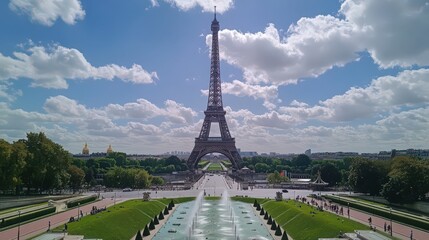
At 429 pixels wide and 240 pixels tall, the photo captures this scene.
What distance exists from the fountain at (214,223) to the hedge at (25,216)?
12.4m

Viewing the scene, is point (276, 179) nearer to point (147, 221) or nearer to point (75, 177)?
point (75, 177)

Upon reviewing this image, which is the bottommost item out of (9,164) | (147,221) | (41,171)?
(147,221)

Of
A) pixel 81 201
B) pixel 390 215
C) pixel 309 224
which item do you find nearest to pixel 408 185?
pixel 390 215

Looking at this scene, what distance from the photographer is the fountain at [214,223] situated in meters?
37.2

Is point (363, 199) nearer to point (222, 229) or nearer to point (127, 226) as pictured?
point (222, 229)

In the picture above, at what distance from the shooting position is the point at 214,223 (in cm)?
4328

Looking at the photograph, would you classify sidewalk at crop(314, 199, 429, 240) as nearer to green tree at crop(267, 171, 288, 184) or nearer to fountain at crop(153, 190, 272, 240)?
fountain at crop(153, 190, 272, 240)

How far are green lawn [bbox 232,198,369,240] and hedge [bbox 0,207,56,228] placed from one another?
2381 cm

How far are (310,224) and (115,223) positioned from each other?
17.7 metres

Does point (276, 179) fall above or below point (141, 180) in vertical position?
below

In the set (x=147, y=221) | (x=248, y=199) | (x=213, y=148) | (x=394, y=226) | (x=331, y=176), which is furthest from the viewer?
(x=213, y=148)

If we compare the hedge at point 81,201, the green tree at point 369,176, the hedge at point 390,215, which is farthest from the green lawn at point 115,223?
the green tree at point 369,176

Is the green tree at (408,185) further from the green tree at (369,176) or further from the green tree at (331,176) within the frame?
the green tree at (331,176)

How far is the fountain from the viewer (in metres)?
37.2
